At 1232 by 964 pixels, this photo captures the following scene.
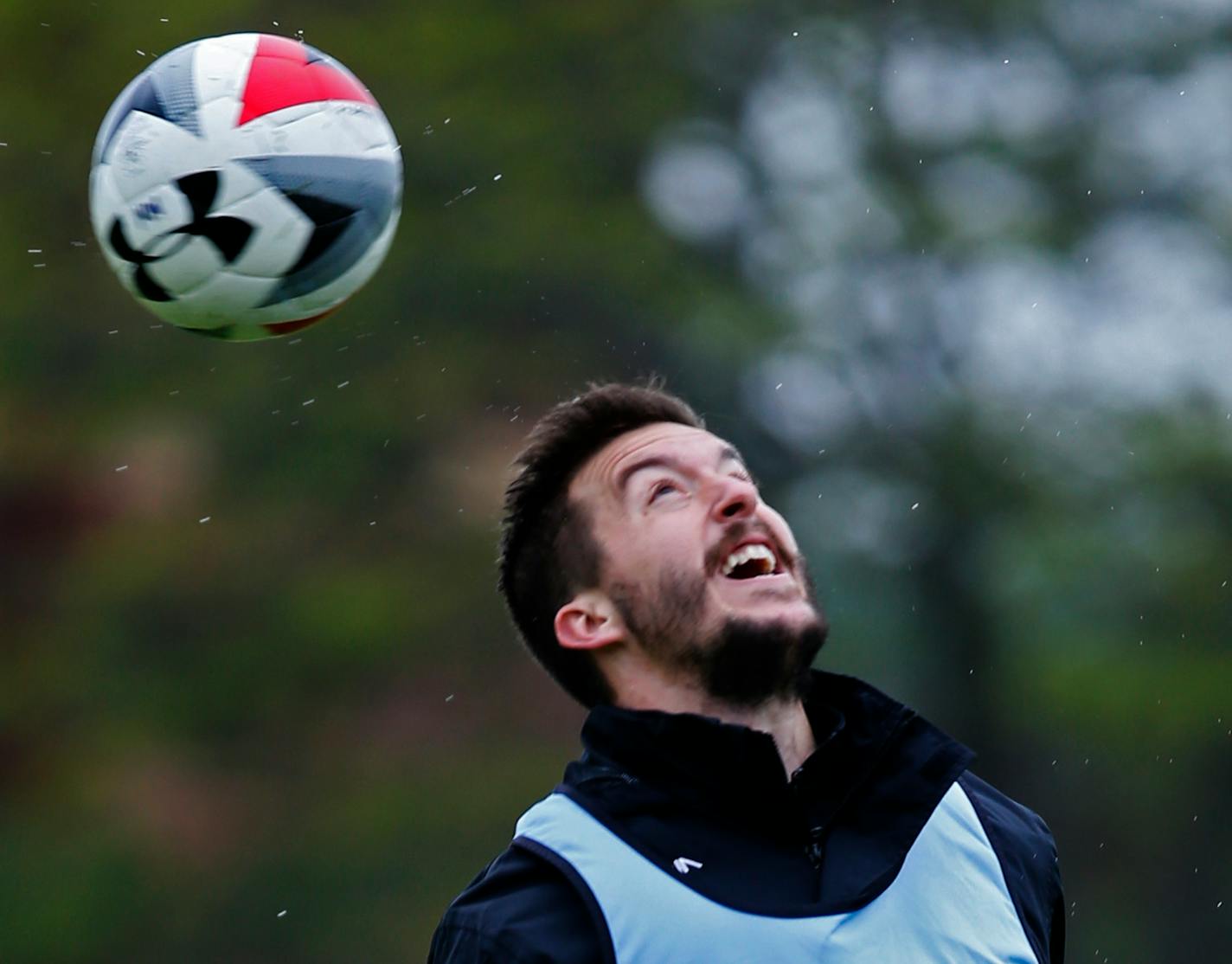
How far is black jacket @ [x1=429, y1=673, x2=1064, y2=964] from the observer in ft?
11.9

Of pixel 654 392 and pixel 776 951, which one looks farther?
pixel 654 392

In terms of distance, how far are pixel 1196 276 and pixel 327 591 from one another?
7.18 meters

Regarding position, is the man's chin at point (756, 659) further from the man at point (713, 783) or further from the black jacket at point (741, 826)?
the black jacket at point (741, 826)

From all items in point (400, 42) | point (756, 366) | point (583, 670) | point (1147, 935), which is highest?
point (583, 670)

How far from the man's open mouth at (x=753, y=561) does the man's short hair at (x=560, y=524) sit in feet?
0.95

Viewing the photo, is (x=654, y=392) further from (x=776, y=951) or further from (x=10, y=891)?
(x=10, y=891)

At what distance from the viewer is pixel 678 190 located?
16016mm

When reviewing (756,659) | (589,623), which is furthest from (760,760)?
(589,623)

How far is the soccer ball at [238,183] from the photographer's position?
15.8ft

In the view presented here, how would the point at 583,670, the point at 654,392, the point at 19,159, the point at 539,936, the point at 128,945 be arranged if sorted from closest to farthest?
the point at 539,936
the point at 583,670
the point at 654,392
the point at 128,945
the point at 19,159

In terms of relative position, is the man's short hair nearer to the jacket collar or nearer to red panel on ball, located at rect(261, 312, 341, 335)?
the jacket collar

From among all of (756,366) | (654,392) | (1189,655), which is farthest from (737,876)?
(1189,655)

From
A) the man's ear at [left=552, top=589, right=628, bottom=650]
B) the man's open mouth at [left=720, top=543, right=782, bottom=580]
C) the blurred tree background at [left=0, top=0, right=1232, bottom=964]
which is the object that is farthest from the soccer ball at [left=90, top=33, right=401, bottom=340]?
the blurred tree background at [left=0, top=0, right=1232, bottom=964]

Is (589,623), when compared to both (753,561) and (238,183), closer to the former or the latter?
(753,561)
